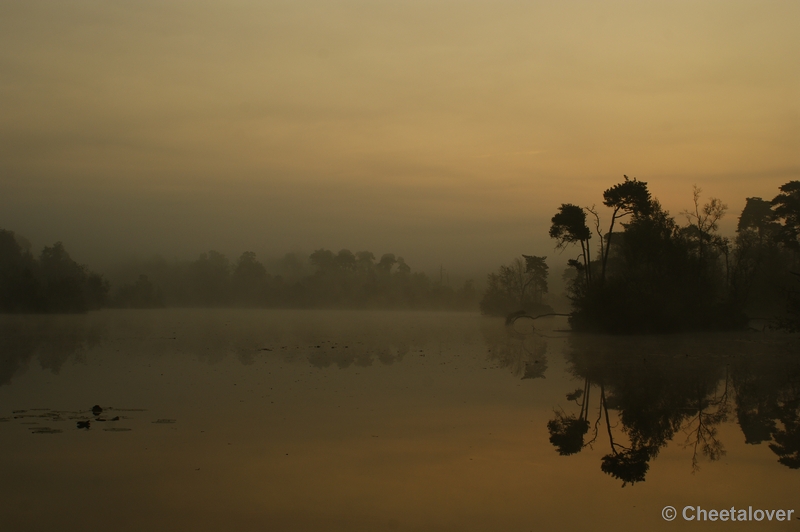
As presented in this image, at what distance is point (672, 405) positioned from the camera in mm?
13125

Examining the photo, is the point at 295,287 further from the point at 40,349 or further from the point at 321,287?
the point at 40,349

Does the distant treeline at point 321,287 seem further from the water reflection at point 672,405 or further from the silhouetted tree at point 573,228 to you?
the water reflection at point 672,405

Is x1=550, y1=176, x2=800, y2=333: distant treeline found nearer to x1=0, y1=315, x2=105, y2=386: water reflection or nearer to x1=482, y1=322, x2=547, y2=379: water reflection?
x1=482, y1=322, x2=547, y2=379: water reflection

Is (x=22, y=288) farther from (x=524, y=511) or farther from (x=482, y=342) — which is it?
(x=524, y=511)

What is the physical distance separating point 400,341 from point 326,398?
688 inches

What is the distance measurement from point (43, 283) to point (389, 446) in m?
69.2

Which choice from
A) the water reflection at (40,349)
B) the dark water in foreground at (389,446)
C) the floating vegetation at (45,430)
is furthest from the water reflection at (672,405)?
the water reflection at (40,349)

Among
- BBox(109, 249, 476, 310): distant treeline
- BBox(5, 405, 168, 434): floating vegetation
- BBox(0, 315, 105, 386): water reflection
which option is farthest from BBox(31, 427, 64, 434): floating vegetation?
BBox(109, 249, 476, 310): distant treeline

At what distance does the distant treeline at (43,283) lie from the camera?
6006cm

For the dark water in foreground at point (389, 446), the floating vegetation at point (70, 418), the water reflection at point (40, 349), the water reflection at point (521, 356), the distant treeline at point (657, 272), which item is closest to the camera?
the dark water in foreground at point (389, 446)

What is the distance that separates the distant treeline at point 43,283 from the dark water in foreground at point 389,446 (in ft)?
154

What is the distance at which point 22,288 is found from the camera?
60.0 meters

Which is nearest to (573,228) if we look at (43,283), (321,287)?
(43,283)

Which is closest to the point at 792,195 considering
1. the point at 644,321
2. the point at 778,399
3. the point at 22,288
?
the point at 644,321
